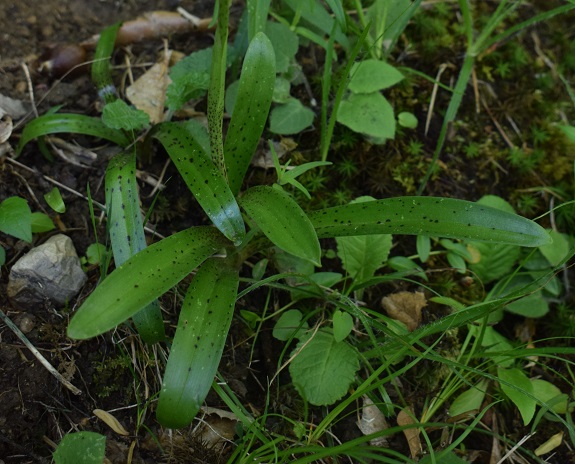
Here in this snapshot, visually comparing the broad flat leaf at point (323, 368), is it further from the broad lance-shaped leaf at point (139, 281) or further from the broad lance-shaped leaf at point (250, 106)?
the broad lance-shaped leaf at point (250, 106)

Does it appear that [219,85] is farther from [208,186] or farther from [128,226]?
[128,226]

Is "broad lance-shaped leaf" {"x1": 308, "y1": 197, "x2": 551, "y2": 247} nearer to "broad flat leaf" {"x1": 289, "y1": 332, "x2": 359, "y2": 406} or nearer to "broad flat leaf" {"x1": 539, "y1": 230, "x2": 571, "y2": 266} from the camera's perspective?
"broad flat leaf" {"x1": 289, "y1": 332, "x2": 359, "y2": 406}

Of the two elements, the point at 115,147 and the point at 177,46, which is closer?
the point at 115,147

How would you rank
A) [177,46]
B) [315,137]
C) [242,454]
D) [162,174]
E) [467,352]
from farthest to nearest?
[177,46] < [315,137] < [162,174] < [467,352] < [242,454]

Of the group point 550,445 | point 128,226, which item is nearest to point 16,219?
point 128,226

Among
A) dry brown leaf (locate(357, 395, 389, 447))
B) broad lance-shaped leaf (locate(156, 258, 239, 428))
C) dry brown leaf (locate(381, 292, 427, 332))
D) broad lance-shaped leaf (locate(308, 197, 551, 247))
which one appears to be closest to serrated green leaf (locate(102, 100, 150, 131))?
broad lance-shaped leaf (locate(156, 258, 239, 428))

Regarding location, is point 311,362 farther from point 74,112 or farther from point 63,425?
point 74,112

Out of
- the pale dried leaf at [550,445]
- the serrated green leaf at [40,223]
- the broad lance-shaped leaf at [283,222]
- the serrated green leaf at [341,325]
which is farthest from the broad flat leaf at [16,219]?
the pale dried leaf at [550,445]

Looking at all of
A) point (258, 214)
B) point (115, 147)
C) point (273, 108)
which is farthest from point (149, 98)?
point (258, 214)
